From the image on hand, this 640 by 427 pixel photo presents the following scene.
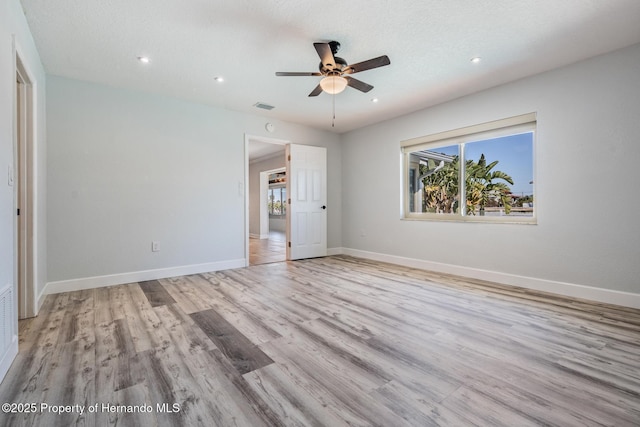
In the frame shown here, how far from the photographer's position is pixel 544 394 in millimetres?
1483

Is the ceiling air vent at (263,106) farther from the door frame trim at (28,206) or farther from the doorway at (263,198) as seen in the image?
the door frame trim at (28,206)

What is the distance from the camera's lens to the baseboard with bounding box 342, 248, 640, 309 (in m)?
2.80

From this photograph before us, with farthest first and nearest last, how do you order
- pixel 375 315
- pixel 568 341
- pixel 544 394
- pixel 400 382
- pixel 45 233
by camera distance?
pixel 45 233 < pixel 375 315 < pixel 568 341 < pixel 400 382 < pixel 544 394

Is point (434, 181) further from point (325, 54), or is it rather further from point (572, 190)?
point (325, 54)

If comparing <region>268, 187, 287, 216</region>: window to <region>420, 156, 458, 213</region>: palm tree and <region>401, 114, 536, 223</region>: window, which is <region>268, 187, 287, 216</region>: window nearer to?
<region>401, 114, 536, 223</region>: window

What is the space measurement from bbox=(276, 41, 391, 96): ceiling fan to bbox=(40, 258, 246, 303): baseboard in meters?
2.99

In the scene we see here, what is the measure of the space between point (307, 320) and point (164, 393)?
1.20 metres

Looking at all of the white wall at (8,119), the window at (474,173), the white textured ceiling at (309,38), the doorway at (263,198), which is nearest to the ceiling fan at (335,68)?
the white textured ceiling at (309,38)

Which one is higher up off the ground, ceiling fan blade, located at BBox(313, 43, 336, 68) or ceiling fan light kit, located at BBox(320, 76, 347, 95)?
ceiling fan blade, located at BBox(313, 43, 336, 68)

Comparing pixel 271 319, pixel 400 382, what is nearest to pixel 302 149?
pixel 271 319

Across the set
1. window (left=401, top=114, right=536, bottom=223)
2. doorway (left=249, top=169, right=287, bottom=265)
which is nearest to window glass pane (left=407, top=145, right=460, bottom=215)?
window (left=401, top=114, right=536, bottom=223)

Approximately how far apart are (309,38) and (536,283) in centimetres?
366

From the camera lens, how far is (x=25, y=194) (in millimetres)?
2535

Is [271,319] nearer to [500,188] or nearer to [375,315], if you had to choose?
[375,315]
